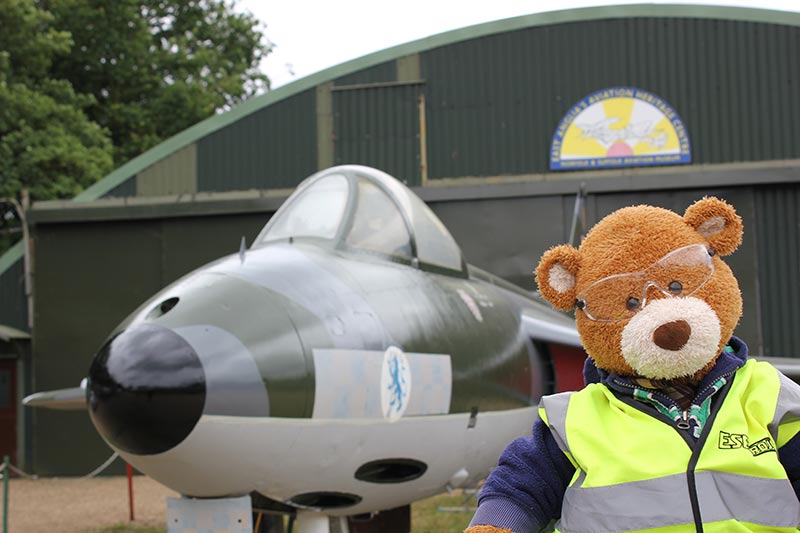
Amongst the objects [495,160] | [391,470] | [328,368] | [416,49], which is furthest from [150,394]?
[416,49]

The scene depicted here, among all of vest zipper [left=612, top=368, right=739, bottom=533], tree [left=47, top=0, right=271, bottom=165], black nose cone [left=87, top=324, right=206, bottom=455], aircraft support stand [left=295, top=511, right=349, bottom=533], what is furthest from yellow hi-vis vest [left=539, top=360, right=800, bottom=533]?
tree [left=47, top=0, right=271, bottom=165]

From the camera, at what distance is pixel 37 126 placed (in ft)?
67.1

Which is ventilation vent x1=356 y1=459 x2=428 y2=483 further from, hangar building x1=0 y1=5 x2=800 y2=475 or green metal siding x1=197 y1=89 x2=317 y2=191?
green metal siding x1=197 y1=89 x2=317 y2=191

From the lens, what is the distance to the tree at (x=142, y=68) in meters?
25.3

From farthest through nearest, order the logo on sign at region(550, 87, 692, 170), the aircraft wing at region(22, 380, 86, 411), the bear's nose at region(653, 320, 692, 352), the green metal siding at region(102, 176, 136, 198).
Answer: the green metal siding at region(102, 176, 136, 198), the logo on sign at region(550, 87, 692, 170), the aircraft wing at region(22, 380, 86, 411), the bear's nose at region(653, 320, 692, 352)

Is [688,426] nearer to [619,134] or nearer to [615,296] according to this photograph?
[615,296]

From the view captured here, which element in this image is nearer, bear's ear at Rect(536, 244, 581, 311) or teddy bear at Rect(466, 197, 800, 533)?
teddy bear at Rect(466, 197, 800, 533)

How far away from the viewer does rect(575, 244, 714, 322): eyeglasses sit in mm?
2145

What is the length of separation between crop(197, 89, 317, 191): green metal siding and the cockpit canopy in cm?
965

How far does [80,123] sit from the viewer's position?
69.5 feet

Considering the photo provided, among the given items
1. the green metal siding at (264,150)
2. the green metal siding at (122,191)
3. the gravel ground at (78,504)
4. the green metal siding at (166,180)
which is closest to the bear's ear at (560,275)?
the gravel ground at (78,504)

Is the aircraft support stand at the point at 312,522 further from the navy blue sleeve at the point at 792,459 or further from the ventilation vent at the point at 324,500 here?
the navy blue sleeve at the point at 792,459

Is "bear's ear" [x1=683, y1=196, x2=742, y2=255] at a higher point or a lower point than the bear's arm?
higher

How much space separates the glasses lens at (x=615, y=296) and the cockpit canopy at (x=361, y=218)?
9.34 feet
